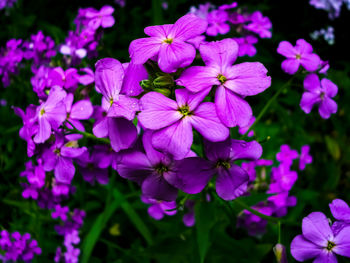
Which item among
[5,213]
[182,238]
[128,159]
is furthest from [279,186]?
[5,213]

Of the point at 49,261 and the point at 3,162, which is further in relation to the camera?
the point at 3,162

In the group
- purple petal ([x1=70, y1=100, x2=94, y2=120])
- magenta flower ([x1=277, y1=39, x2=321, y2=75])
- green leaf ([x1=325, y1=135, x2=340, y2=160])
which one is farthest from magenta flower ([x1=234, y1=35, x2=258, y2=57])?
green leaf ([x1=325, y1=135, x2=340, y2=160])

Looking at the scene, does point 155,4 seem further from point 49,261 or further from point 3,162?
point 49,261

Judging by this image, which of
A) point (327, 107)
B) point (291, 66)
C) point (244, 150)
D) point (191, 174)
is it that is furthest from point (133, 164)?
point (327, 107)

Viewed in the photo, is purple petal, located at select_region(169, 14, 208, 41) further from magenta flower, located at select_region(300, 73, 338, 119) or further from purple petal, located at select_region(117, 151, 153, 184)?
magenta flower, located at select_region(300, 73, 338, 119)

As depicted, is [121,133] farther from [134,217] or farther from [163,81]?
[134,217]

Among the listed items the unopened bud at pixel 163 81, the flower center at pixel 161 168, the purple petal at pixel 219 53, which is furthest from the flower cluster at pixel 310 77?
the flower center at pixel 161 168

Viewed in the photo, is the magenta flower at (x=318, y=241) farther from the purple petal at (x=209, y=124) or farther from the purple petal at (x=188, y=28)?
the purple petal at (x=188, y=28)
